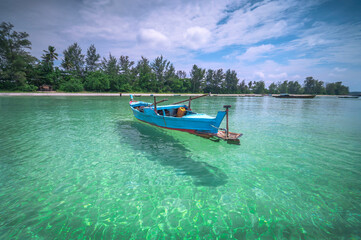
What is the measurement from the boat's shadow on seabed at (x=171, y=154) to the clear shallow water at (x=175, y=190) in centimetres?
6

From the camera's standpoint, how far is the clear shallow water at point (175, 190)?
12.6 feet

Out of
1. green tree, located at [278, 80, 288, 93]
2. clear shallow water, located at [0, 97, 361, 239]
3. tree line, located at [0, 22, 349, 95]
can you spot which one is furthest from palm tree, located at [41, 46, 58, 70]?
green tree, located at [278, 80, 288, 93]

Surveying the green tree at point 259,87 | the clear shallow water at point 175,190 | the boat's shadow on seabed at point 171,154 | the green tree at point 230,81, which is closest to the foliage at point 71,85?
the clear shallow water at point 175,190

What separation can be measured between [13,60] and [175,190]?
72939 mm

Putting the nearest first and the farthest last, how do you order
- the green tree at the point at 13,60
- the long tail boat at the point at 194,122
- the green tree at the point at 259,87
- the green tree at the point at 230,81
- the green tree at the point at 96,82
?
the long tail boat at the point at 194,122
the green tree at the point at 13,60
the green tree at the point at 96,82
the green tree at the point at 230,81
the green tree at the point at 259,87

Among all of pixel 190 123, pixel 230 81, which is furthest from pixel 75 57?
pixel 230 81

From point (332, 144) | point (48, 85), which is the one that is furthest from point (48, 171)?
point (48, 85)

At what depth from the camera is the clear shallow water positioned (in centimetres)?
385

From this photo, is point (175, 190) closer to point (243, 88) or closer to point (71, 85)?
point (71, 85)

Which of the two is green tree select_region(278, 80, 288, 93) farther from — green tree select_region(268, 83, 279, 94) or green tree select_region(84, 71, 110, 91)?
green tree select_region(84, 71, 110, 91)

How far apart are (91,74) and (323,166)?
3007 inches

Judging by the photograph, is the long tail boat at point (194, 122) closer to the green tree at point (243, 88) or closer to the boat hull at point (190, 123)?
the boat hull at point (190, 123)

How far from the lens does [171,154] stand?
27.0ft

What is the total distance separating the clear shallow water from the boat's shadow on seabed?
0.19 feet
